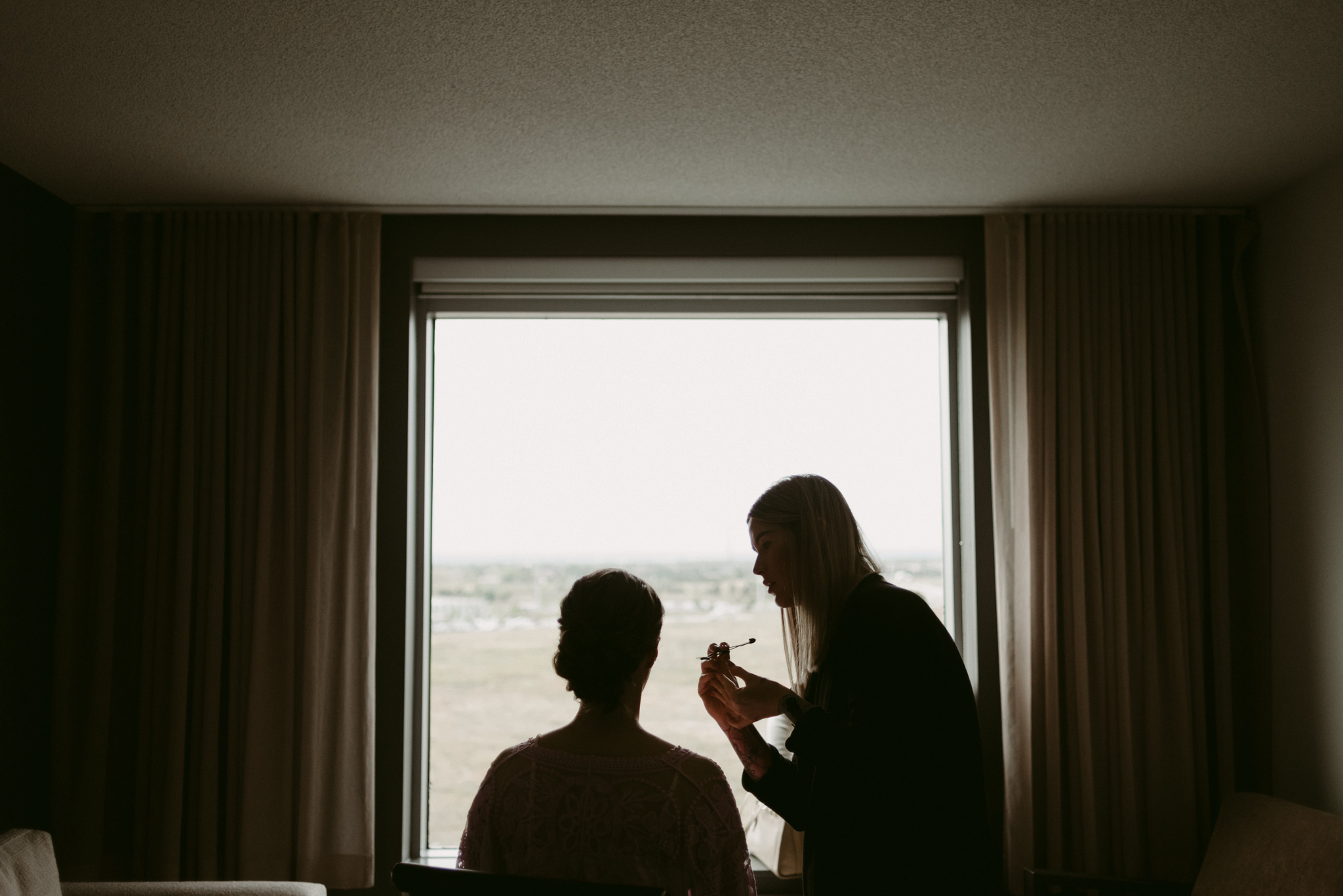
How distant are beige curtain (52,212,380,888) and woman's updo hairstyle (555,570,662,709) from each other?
5.35ft

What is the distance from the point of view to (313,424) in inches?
117

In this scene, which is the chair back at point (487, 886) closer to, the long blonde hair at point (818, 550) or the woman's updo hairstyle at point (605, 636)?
the woman's updo hairstyle at point (605, 636)

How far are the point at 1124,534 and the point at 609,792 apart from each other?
7.14ft

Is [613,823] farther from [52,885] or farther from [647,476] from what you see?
[647,476]

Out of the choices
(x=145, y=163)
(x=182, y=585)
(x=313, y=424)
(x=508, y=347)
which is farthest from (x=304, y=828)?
(x=145, y=163)

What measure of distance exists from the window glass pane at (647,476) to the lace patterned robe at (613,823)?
169 centimetres

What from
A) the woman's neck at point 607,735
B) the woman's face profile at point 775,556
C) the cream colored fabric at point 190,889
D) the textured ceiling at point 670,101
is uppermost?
the textured ceiling at point 670,101

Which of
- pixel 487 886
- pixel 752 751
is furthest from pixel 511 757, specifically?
pixel 752 751

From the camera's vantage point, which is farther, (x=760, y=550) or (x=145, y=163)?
(x=145, y=163)

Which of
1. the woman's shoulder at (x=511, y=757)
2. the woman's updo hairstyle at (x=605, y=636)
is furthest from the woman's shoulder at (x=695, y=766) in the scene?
the woman's shoulder at (x=511, y=757)

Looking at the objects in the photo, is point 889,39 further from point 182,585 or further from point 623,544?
point 182,585

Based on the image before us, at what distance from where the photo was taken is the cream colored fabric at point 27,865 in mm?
1972

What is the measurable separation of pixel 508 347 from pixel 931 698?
6.76 feet

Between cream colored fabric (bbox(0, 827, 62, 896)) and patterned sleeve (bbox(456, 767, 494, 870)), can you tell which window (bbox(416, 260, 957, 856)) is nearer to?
cream colored fabric (bbox(0, 827, 62, 896))
